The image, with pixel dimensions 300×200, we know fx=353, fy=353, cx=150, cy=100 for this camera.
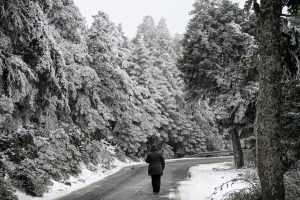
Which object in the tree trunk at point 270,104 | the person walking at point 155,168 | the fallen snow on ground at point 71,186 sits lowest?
the fallen snow on ground at point 71,186

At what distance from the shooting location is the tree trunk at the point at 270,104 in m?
6.93

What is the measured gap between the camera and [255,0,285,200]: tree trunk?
22.7ft

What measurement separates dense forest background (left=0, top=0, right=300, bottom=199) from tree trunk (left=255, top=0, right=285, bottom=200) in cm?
79

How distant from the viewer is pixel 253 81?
760 inches

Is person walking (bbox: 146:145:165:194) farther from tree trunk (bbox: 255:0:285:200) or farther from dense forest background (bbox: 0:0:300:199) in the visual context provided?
tree trunk (bbox: 255:0:285:200)

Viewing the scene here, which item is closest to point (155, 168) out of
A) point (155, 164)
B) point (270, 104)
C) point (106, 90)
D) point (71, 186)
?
point (155, 164)

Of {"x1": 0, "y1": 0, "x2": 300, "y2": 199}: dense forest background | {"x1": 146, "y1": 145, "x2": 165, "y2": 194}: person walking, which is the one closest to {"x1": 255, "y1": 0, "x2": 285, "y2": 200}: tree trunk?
{"x1": 0, "y1": 0, "x2": 300, "y2": 199}: dense forest background

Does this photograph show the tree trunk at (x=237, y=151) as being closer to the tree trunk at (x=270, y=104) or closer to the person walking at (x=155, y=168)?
the person walking at (x=155, y=168)

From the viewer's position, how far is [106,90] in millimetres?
27766

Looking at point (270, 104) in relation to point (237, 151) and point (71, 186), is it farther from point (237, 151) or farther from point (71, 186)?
point (237, 151)

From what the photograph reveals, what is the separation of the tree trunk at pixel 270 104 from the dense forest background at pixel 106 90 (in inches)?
31.3

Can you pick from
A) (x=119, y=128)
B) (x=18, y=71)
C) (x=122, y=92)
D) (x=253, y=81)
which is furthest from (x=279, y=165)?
(x=119, y=128)

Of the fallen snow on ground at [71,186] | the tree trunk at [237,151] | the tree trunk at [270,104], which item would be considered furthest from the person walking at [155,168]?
the tree trunk at [237,151]

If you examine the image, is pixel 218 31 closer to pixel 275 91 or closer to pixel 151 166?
pixel 151 166
